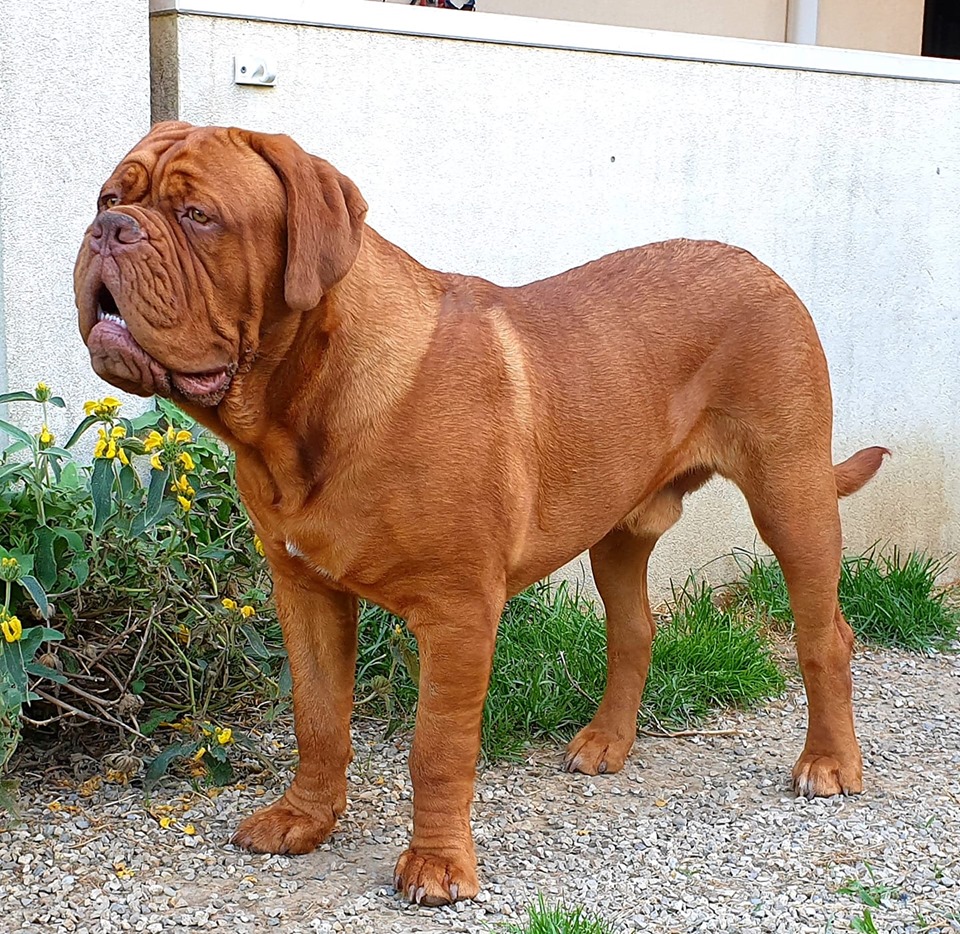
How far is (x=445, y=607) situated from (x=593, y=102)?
2745 mm

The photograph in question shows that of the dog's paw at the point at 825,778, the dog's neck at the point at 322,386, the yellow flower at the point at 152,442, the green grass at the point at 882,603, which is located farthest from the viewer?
the green grass at the point at 882,603

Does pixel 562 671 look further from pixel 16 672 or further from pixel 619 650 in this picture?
pixel 16 672

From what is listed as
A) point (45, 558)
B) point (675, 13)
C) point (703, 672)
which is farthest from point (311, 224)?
point (675, 13)

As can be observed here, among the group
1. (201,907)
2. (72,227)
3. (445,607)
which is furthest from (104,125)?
(201,907)

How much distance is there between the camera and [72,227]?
173 inches

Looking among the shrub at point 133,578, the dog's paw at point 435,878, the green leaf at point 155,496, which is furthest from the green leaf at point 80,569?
the dog's paw at point 435,878

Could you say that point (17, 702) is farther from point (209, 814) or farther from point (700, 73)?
point (700, 73)

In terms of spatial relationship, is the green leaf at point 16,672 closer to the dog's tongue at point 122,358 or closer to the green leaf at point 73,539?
the green leaf at point 73,539

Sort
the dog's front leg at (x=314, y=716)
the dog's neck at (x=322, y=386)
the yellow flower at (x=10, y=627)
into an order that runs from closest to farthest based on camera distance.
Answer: the dog's neck at (x=322, y=386), the yellow flower at (x=10, y=627), the dog's front leg at (x=314, y=716)

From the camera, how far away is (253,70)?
15.0 feet

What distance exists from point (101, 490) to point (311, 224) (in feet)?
3.76

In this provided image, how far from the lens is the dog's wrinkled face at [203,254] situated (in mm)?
2783

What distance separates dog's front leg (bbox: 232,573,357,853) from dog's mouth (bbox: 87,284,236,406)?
71 cm

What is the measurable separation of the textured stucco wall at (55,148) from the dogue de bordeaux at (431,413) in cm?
141
